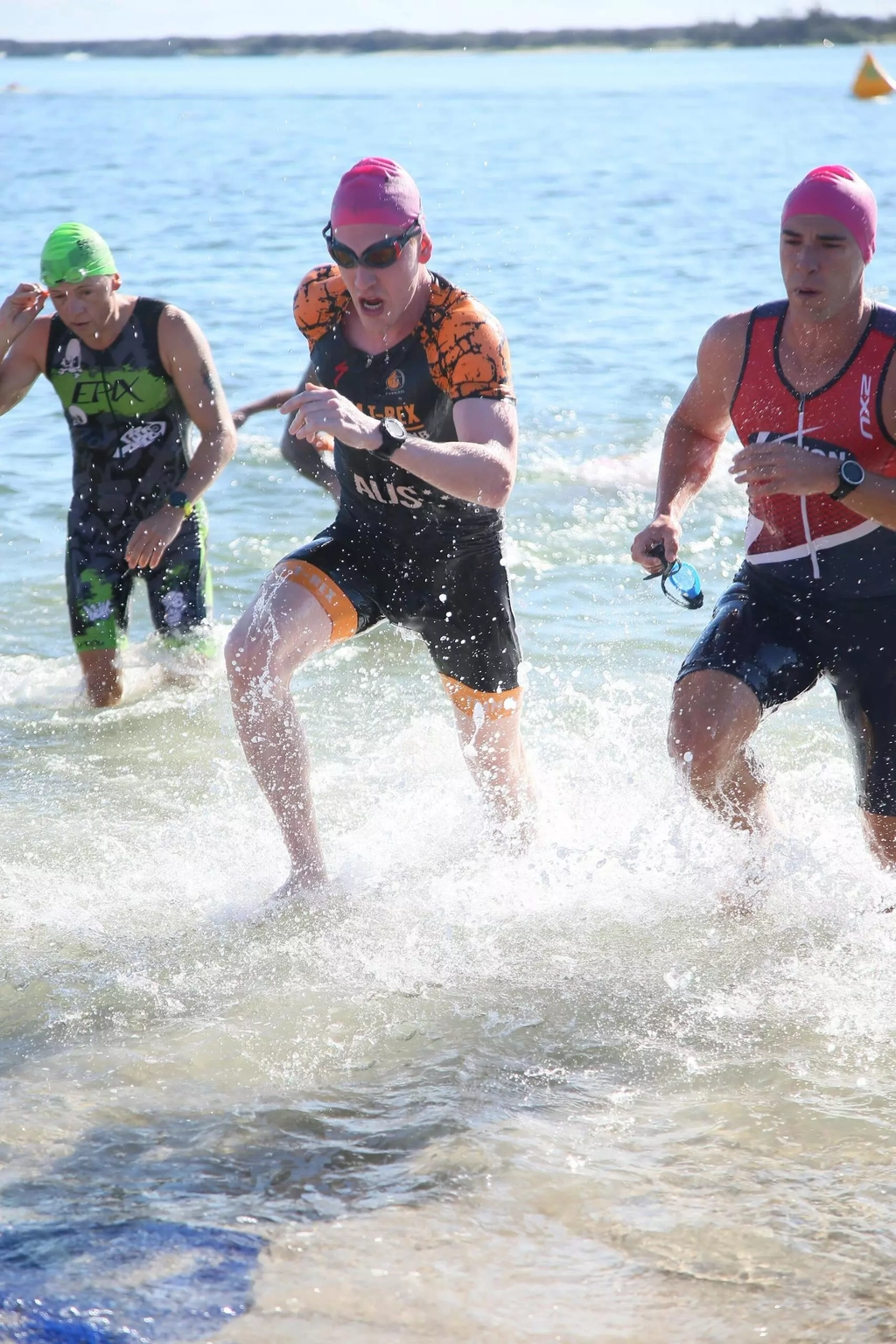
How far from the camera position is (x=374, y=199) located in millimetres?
4113

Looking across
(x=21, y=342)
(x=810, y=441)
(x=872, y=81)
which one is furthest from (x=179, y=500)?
(x=872, y=81)

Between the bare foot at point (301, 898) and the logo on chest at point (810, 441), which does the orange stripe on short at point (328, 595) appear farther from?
the logo on chest at point (810, 441)

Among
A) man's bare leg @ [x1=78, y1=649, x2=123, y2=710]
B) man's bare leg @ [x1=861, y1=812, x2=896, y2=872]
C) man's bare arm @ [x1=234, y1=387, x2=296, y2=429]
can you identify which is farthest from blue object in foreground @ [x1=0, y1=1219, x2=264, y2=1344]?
man's bare arm @ [x1=234, y1=387, x2=296, y2=429]

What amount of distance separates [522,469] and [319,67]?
457ft

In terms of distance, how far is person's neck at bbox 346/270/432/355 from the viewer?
429 cm

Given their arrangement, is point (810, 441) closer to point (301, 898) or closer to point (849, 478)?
point (849, 478)

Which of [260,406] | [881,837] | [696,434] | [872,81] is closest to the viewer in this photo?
[881,837]

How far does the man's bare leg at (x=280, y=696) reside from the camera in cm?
429

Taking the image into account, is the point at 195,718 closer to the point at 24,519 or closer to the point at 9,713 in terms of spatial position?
the point at 9,713

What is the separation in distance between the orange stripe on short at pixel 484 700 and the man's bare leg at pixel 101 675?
2.38 metres

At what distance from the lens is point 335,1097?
143 inches

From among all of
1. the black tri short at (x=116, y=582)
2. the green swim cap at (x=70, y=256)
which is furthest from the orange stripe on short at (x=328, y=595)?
the black tri short at (x=116, y=582)

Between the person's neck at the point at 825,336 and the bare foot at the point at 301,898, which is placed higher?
the person's neck at the point at 825,336

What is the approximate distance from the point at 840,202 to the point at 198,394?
123 inches
